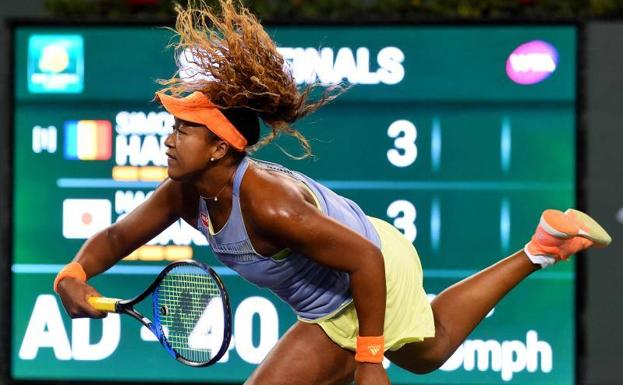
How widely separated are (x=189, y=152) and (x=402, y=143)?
2.17 meters

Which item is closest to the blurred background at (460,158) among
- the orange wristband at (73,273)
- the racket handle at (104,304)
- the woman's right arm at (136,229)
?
the woman's right arm at (136,229)

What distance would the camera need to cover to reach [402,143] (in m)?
6.77

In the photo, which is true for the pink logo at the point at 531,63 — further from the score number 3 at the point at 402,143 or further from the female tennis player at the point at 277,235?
the female tennis player at the point at 277,235

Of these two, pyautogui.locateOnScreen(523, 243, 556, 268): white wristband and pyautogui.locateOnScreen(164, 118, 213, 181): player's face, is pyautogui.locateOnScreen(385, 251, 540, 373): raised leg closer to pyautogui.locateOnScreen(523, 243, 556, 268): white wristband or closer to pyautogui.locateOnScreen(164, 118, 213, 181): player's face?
pyautogui.locateOnScreen(523, 243, 556, 268): white wristband

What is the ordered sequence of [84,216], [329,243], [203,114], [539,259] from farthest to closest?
[84,216], [539,259], [203,114], [329,243]

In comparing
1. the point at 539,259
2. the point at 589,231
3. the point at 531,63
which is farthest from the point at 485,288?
the point at 531,63

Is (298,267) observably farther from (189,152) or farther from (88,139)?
(88,139)

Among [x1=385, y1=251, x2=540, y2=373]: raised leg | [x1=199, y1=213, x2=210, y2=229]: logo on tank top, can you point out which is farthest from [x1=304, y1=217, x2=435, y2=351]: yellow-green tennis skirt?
[x1=199, y1=213, x2=210, y2=229]: logo on tank top

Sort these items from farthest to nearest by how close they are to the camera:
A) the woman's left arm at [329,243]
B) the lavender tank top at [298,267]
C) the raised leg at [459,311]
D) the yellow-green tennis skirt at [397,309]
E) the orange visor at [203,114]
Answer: the raised leg at [459,311], the yellow-green tennis skirt at [397,309], the lavender tank top at [298,267], the orange visor at [203,114], the woman's left arm at [329,243]

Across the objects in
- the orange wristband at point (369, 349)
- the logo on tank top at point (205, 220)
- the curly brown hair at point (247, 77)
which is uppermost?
the curly brown hair at point (247, 77)

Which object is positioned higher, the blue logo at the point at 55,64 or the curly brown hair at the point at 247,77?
the blue logo at the point at 55,64

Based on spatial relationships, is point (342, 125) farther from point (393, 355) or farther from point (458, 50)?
point (393, 355)

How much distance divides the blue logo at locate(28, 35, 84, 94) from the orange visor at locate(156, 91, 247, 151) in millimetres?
2213

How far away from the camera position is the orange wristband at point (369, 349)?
15.3ft
